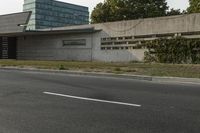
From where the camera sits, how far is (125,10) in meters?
50.4

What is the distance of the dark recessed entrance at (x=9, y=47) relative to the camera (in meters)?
43.3

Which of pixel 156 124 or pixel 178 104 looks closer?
pixel 156 124

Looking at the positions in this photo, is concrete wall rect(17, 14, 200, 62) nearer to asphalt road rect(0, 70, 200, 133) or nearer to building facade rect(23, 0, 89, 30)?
asphalt road rect(0, 70, 200, 133)

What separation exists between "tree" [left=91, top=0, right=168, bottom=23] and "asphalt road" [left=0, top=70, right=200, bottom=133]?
3638 cm

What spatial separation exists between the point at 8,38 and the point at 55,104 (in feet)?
112

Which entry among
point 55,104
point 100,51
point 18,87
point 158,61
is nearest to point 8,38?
point 100,51

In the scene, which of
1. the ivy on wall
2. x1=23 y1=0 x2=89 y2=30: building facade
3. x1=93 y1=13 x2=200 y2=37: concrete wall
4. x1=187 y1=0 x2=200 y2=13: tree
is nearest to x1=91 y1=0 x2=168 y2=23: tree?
x1=187 y1=0 x2=200 y2=13: tree

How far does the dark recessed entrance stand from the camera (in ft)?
142

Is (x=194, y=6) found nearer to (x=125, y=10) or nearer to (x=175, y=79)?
(x=125, y=10)

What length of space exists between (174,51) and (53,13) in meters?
75.1

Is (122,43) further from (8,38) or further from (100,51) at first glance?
(8,38)

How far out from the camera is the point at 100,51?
33.0 m

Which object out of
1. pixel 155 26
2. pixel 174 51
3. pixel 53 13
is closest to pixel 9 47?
pixel 155 26

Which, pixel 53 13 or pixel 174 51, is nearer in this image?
pixel 174 51
